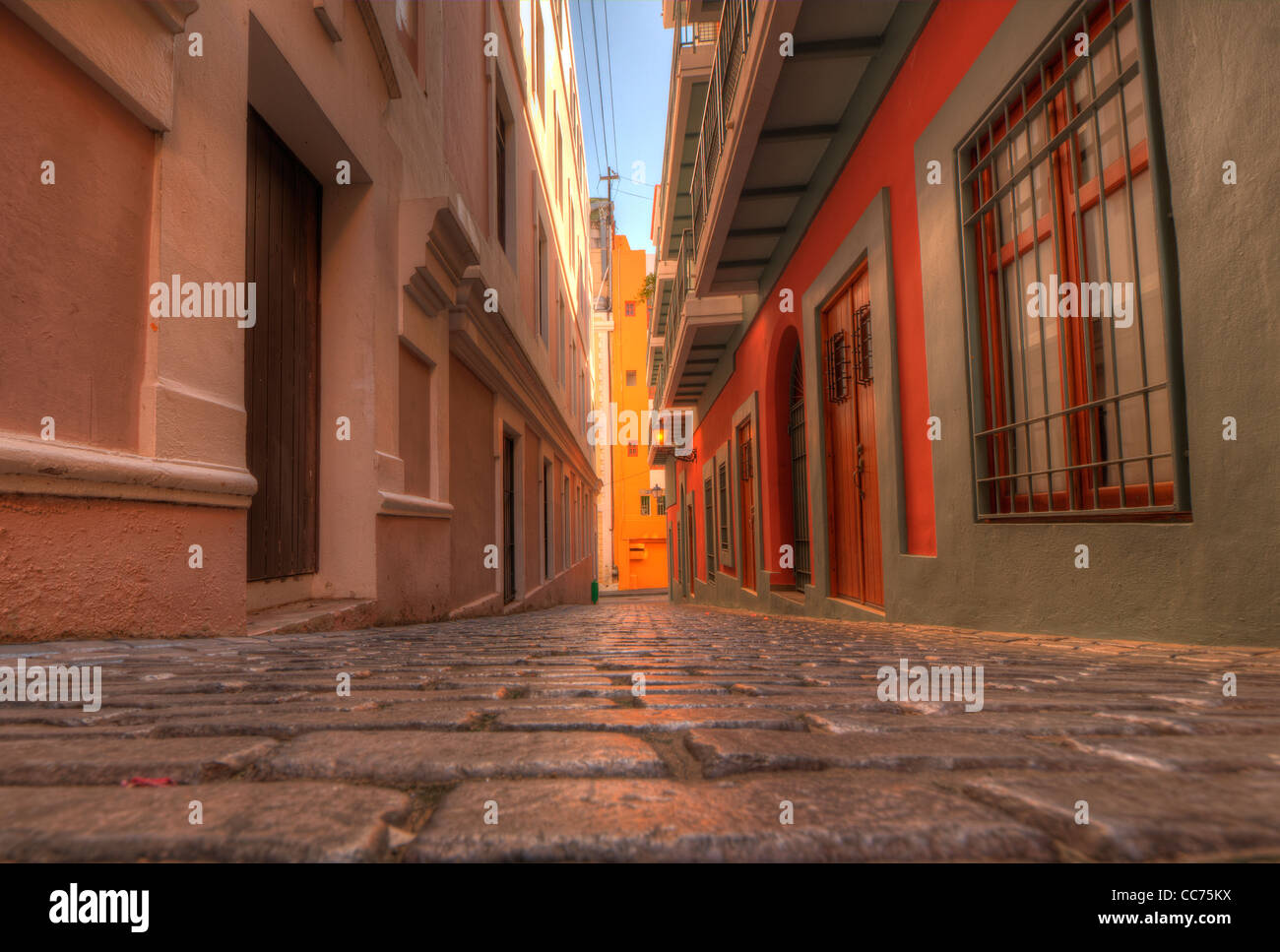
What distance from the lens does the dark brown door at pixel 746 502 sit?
1105 centimetres

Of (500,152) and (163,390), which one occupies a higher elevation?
(500,152)

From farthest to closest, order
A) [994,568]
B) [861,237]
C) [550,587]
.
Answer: [550,587] < [861,237] < [994,568]

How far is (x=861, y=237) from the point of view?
232 inches

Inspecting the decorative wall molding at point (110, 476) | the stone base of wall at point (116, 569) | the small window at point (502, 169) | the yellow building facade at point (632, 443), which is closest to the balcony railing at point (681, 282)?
the small window at point (502, 169)

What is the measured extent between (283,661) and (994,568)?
3.54 meters

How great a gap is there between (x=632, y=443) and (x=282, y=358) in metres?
30.4

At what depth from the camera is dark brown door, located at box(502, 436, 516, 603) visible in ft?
35.0

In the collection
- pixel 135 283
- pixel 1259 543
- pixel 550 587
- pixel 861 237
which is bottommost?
pixel 550 587

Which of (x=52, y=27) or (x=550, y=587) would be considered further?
(x=550, y=587)

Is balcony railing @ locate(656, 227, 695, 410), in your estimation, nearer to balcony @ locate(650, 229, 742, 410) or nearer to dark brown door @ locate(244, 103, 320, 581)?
balcony @ locate(650, 229, 742, 410)

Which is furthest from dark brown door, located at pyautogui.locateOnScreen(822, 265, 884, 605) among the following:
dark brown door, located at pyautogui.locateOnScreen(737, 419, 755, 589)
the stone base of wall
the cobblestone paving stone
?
the stone base of wall

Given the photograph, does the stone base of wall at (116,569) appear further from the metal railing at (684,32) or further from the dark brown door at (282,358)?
the metal railing at (684,32)
